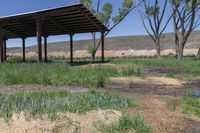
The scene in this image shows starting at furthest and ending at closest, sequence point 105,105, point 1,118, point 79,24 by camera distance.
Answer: point 79,24
point 105,105
point 1,118

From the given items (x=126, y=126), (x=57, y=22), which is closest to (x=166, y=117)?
(x=126, y=126)

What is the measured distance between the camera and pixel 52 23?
29.8 metres

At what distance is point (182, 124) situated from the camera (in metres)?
6.82

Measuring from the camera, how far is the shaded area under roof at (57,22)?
24.2 meters

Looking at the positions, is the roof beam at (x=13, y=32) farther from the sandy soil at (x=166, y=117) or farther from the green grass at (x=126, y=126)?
the green grass at (x=126, y=126)

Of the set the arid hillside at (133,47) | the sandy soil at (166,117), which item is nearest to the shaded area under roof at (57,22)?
the sandy soil at (166,117)

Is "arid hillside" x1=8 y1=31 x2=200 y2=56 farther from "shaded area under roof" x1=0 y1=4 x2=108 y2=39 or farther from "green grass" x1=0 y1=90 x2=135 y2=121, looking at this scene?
"green grass" x1=0 y1=90 x2=135 y2=121

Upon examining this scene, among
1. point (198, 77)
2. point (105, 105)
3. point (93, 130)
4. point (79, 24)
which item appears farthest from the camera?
point (79, 24)

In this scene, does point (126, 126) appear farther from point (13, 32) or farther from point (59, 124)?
point (13, 32)

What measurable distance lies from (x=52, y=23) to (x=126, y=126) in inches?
950

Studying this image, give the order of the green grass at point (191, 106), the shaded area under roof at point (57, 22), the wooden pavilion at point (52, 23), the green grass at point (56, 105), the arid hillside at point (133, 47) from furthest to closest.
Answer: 1. the arid hillside at point (133, 47)
2. the shaded area under roof at point (57, 22)
3. the wooden pavilion at point (52, 23)
4. the green grass at point (191, 106)
5. the green grass at point (56, 105)

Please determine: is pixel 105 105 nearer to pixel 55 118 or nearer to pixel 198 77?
pixel 55 118

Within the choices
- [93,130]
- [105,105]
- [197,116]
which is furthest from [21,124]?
[197,116]

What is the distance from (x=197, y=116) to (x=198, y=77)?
31.2 feet
